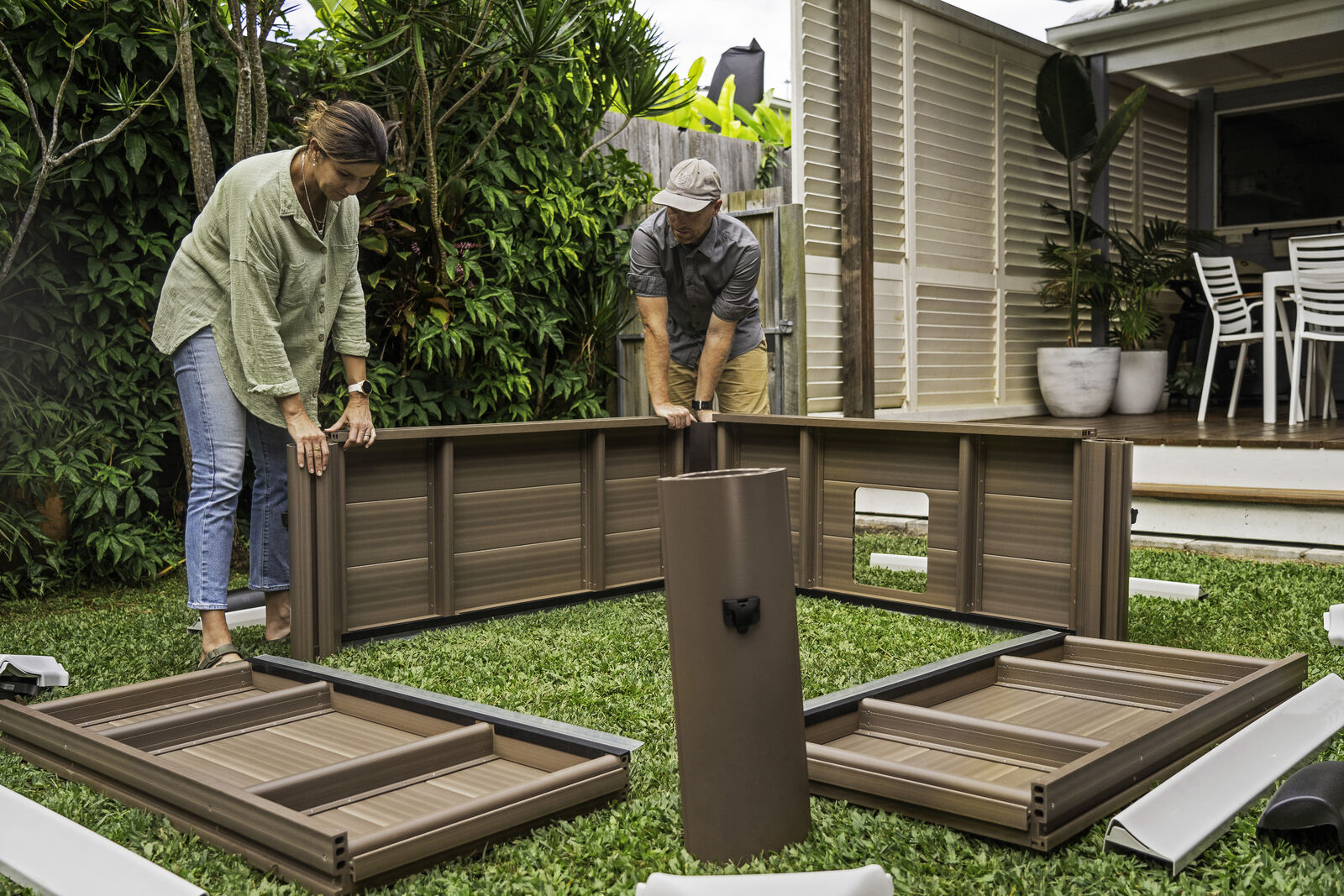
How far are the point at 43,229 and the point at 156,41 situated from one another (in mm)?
849

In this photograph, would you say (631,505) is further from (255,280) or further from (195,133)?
(195,133)

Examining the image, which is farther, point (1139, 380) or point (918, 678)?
point (1139, 380)

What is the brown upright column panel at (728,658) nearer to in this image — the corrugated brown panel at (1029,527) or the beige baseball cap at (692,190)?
the corrugated brown panel at (1029,527)

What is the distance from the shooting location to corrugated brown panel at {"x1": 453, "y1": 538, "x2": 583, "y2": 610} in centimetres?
366

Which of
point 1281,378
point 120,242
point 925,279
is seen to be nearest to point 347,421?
point 120,242

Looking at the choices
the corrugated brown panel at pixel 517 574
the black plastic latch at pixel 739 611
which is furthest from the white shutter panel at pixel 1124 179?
the black plastic latch at pixel 739 611

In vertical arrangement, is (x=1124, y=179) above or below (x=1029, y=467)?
above

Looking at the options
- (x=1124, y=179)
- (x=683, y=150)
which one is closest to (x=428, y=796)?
(x=683, y=150)

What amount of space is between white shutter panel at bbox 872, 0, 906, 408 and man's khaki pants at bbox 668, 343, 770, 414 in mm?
2562

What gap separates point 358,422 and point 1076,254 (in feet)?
19.3

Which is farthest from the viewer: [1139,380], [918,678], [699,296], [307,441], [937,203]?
[1139,380]

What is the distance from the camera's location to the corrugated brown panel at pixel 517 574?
12.0 feet

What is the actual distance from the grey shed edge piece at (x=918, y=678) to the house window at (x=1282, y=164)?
7438 mm

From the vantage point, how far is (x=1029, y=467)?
3.34 m
